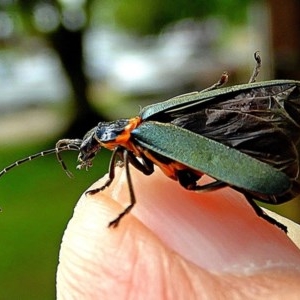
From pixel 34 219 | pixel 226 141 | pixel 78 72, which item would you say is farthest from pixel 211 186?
pixel 78 72

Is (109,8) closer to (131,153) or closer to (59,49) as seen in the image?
(59,49)

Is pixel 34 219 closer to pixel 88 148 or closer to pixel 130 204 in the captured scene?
pixel 88 148

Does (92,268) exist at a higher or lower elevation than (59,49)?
higher

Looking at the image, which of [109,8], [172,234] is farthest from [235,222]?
[109,8]

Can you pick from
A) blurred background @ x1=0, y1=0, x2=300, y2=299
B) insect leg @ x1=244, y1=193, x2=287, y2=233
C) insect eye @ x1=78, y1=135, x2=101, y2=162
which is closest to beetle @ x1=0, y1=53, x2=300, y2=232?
insect leg @ x1=244, y1=193, x2=287, y2=233

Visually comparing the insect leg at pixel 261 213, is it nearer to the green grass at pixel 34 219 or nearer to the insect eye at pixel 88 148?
the insect eye at pixel 88 148
